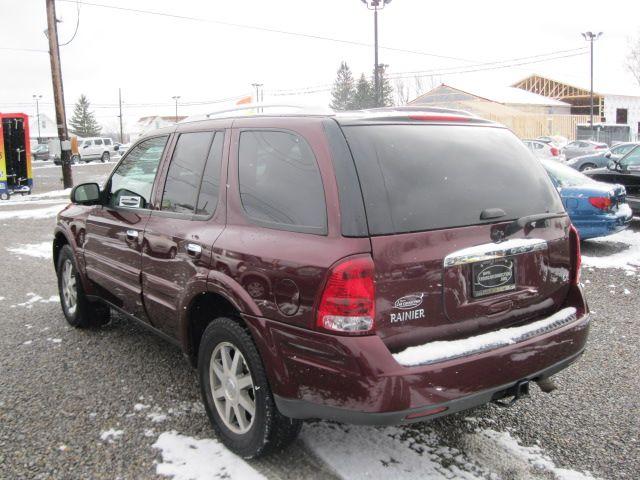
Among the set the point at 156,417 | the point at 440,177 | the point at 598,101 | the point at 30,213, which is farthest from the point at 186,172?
the point at 598,101

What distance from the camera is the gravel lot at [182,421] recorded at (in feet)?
9.64

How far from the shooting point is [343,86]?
83.4 meters

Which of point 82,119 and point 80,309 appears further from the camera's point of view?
point 82,119

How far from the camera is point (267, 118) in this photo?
307 cm

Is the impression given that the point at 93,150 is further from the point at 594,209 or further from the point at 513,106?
the point at 594,209

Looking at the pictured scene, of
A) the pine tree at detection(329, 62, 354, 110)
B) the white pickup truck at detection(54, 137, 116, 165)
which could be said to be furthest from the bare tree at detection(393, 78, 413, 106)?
the white pickup truck at detection(54, 137, 116, 165)

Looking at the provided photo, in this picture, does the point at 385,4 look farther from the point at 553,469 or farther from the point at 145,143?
the point at 553,469

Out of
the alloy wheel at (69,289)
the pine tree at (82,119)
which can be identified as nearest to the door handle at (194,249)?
the alloy wheel at (69,289)

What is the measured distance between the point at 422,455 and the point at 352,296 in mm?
1123

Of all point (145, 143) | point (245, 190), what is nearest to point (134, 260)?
point (145, 143)

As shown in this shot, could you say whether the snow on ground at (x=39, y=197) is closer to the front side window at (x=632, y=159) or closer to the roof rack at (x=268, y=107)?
the front side window at (x=632, y=159)

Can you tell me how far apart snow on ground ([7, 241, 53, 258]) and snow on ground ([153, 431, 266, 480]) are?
6.83 metres

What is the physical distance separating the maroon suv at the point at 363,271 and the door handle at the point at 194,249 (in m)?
0.01

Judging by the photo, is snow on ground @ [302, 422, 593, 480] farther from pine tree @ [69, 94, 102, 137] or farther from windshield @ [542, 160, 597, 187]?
pine tree @ [69, 94, 102, 137]
